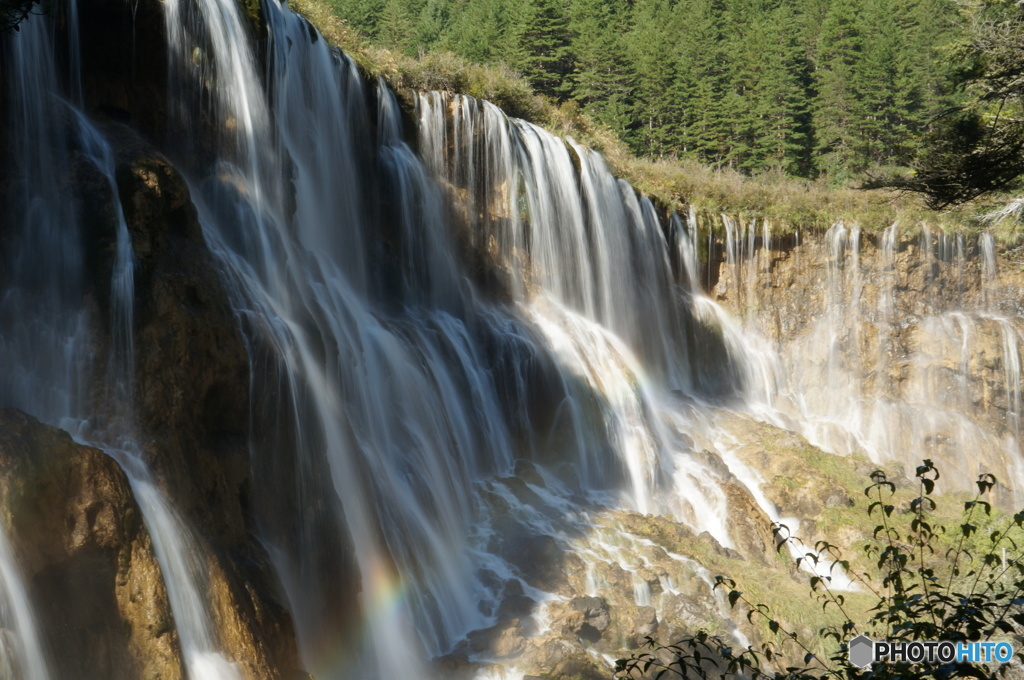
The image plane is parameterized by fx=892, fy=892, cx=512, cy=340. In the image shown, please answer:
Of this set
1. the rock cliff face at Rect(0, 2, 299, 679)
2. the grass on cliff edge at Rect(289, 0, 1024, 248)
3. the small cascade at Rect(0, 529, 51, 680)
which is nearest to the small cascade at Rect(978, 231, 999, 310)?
the grass on cliff edge at Rect(289, 0, 1024, 248)

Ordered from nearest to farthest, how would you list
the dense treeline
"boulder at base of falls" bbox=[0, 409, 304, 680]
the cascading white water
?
"boulder at base of falls" bbox=[0, 409, 304, 680] < the cascading white water < the dense treeline

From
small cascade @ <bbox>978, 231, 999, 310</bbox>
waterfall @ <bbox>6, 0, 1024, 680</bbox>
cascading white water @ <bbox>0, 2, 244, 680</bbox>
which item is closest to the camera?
cascading white water @ <bbox>0, 2, 244, 680</bbox>

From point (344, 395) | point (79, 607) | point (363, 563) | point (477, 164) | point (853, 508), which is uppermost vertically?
point (477, 164)

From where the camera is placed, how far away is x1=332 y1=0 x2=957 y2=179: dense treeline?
3672 centimetres

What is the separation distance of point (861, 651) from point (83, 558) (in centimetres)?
543

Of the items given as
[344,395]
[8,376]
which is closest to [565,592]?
[344,395]

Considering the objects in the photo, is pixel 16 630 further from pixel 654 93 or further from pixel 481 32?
pixel 481 32

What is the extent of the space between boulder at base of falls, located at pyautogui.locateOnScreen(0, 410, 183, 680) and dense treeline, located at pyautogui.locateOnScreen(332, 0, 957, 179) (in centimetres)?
3190

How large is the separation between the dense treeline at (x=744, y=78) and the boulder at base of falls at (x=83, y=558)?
31.9m

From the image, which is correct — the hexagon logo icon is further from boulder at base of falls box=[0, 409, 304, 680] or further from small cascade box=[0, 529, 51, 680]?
small cascade box=[0, 529, 51, 680]

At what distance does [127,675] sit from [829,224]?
23.4 m

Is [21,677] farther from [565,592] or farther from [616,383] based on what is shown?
[616,383]

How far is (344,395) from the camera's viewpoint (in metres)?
12.4

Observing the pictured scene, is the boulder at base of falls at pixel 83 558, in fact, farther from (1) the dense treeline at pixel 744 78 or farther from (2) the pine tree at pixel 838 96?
(2) the pine tree at pixel 838 96
